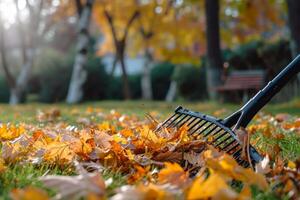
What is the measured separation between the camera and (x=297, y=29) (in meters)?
8.34

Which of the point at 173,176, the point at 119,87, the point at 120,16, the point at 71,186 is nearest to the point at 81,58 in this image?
the point at 120,16

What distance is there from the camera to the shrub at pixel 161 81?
74.0 feet

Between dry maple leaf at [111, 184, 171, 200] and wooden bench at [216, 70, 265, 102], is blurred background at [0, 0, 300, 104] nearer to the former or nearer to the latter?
wooden bench at [216, 70, 265, 102]

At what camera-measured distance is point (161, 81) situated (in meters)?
22.7

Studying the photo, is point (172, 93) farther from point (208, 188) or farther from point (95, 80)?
point (208, 188)

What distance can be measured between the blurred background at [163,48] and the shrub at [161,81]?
0.17 feet

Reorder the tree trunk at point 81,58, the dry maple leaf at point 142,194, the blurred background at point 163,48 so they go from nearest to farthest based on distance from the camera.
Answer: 1. the dry maple leaf at point 142,194
2. the blurred background at point 163,48
3. the tree trunk at point 81,58

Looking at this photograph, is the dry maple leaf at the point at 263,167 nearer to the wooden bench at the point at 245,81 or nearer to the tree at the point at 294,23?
the tree at the point at 294,23

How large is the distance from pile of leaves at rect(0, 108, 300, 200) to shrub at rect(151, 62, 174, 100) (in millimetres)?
20115

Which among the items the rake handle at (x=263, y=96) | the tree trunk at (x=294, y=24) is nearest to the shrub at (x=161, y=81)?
the tree trunk at (x=294, y=24)

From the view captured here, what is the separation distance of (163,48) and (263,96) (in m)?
14.5

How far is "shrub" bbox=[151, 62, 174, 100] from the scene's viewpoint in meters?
22.6

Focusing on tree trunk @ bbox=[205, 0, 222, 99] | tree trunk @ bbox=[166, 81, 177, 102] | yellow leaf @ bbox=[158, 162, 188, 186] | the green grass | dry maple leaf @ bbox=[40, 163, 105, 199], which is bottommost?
tree trunk @ bbox=[166, 81, 177, 102]

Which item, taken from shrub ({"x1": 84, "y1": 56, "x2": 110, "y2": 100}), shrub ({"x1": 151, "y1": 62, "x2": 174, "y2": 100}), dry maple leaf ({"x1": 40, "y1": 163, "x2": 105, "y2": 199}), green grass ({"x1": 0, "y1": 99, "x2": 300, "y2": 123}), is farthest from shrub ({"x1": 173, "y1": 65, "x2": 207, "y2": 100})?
dry maple leaf ({"x1": 40, "y1": 163, "x2": 105, "y2": 199})
